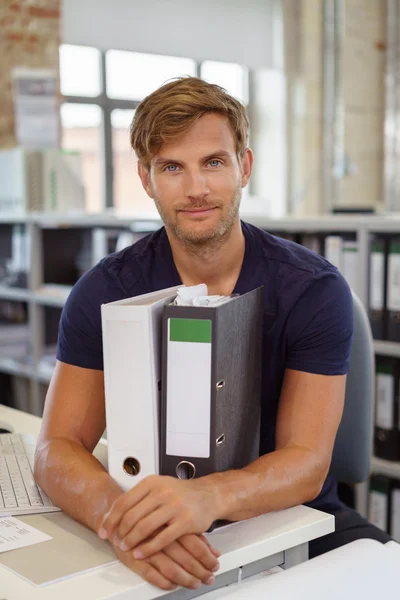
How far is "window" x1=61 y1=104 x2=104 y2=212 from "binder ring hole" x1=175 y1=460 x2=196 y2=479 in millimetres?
4648

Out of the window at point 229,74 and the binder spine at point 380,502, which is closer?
the binder spine at point 380,502

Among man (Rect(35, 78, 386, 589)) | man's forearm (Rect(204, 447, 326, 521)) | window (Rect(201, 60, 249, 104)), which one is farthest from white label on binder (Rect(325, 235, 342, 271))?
window (Rect(201, 60, 249, 104))

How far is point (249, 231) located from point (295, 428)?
0.42 m

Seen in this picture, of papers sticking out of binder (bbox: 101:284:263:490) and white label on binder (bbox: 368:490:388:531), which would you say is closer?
papers sticking out of binder (bbox: 101:284:263:490)

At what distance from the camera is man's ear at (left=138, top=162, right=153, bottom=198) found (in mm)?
1432

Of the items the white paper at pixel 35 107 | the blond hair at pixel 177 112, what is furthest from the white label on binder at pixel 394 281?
the white paper at pixel 35 107

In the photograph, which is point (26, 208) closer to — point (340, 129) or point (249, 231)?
point (249, 231)

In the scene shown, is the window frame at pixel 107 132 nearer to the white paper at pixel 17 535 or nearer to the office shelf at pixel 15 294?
the office shelf at pixel 15 294

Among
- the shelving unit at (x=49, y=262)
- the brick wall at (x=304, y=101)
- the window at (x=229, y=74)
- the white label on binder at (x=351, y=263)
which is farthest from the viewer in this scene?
the brick wall at (x=304, y=101)

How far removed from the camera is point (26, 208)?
12.8 feet

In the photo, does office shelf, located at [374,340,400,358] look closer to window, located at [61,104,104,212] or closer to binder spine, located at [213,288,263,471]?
binder spine, located at [213,288,263,471]

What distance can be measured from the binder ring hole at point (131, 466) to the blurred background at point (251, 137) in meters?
0.86

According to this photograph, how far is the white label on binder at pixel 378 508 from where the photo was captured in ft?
7.99

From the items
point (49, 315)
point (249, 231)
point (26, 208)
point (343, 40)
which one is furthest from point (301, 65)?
point (249, 231)
